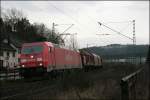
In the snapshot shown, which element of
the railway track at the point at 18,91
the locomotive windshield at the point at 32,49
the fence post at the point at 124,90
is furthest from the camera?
the locomotive windshield at the point at 32,49

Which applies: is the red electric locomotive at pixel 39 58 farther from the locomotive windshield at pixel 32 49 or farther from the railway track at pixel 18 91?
the railway track at pixel 18 91

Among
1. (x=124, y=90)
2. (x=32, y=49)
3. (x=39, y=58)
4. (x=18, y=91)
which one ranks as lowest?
(x=18, y=91)

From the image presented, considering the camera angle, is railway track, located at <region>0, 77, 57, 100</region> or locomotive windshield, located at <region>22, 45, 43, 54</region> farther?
locomotive windshield, located at <region>22, 45, 43, 54</region>

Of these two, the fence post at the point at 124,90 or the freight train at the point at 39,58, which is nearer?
the fence post at the point at 124,90

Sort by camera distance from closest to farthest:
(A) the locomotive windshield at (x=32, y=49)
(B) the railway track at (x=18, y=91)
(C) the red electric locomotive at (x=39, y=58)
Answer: (B) the railway track at (x=18, y=91), (C) the red electric locomotive at (x=39, y=58), (A) the locomotive windshield at (x=32, y=49)

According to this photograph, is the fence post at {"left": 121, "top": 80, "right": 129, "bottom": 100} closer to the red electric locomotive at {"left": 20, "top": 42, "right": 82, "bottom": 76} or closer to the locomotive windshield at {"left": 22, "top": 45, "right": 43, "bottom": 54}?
the red electric locomotive at {"left": 20, "top": 42, "right": 82, "bottom": 76}

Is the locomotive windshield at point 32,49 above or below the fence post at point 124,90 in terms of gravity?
above

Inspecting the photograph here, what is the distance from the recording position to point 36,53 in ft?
93.6

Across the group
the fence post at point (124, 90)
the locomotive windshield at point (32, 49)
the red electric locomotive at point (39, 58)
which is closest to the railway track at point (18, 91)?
the red electric locomotive at point (39, 58)

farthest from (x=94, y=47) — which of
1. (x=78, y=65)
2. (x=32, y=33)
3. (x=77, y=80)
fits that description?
(x=77, y=80)

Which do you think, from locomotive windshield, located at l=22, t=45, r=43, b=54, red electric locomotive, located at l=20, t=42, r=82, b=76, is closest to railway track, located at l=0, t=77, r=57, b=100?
red electric locomotive, located at l=20, t=42, r=82, b=76

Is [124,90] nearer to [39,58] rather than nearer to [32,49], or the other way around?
[39,58]

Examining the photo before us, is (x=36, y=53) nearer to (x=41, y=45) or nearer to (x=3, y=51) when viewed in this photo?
(x=41, y=45)

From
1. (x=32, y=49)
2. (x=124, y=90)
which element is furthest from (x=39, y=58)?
(x=124, y=90)
